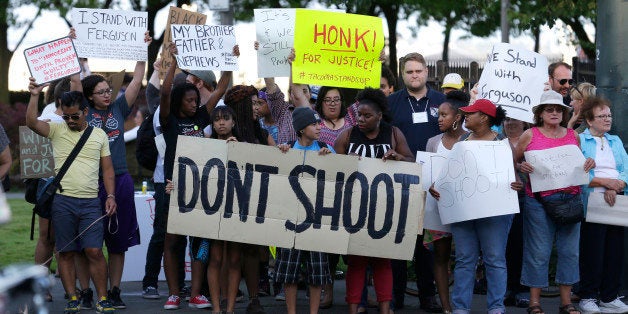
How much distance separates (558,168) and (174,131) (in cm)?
319

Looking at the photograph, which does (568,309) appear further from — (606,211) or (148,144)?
(148,144)

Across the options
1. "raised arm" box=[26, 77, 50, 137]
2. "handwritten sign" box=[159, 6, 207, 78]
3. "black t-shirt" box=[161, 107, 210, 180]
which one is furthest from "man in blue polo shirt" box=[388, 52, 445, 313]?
"raised arm" box=[26, 77, 50, 137]

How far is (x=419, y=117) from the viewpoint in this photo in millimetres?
9953

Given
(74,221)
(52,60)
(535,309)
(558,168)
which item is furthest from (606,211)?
(52,60)

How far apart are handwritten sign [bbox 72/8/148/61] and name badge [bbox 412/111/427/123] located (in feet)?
7.97

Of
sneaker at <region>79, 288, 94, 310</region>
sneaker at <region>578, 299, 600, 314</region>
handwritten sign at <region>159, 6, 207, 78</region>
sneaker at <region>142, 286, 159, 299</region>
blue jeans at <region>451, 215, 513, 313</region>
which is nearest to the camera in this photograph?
blue jeans at <region>451, 215, 513, 313</region>

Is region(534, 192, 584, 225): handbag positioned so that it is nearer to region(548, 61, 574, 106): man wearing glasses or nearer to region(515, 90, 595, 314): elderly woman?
region(515, 90, 595, 314): elderly woman

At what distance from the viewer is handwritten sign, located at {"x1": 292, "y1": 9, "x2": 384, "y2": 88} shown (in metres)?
10.2

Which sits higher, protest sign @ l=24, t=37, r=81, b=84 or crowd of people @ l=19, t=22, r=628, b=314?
protest sign @ l=24, t=37, r=81, b=84

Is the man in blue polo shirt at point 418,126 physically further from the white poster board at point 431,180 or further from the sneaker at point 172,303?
the sneaker at point 172,303

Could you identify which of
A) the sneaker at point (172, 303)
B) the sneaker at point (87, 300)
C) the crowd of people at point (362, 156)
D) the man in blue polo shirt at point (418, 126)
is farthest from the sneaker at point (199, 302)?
the man in blue polo shirt at point (418, 126)

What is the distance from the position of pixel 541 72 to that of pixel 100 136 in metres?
3.69

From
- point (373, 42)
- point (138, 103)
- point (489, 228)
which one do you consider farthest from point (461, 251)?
point (138, 103)

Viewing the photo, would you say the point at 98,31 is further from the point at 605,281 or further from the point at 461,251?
the point at 605,281
